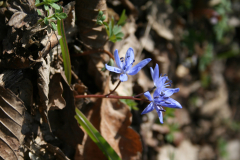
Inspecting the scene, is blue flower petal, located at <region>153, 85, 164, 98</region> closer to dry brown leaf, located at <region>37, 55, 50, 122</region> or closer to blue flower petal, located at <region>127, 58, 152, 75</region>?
blue flower petal, located at <region>127, 58, 152, 75</region>

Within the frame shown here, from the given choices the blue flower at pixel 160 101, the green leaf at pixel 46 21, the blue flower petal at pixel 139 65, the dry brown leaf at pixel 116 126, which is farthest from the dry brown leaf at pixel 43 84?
the blue flower at pixel 160 101

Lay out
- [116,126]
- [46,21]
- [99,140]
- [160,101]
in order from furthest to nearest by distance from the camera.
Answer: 1. [116,126]
2. [99,140]
3. [46,21]
4. [160,101]

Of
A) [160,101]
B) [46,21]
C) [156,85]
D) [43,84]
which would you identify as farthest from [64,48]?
[160,101]

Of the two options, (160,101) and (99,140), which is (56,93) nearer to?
(99,140)

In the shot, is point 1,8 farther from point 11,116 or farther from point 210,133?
point 210,133

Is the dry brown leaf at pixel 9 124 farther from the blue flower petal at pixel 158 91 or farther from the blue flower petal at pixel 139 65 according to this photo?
the blue flower petal at pixel 158 91

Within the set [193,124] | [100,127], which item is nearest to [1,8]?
[100,127]
